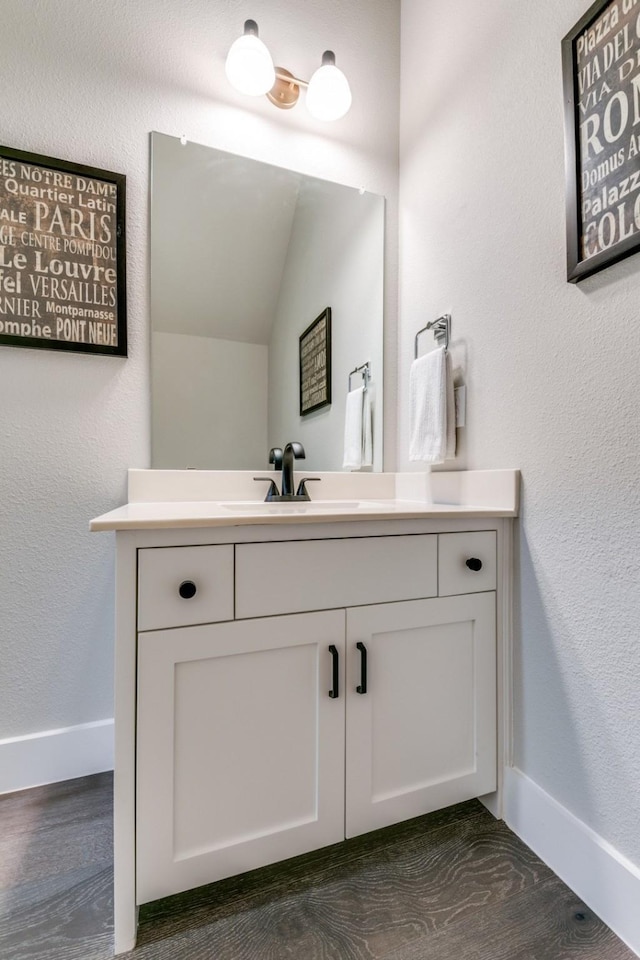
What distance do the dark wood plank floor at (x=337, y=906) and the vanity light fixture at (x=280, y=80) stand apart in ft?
7.16

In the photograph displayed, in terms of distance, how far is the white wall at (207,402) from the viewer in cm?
145

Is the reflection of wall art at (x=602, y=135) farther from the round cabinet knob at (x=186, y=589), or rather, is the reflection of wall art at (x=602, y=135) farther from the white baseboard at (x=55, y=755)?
the white baseboard at (x=55, y=755)

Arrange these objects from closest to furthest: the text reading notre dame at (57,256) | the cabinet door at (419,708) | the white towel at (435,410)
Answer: the cabinet door at (419,708) < the text reading notre dame at (57,256) < the white towel at (435,410)

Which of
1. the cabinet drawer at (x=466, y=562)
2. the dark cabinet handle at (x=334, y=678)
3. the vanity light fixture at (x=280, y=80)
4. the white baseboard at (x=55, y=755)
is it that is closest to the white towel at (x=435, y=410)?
the cabinet drawer at (x=466, y=562)

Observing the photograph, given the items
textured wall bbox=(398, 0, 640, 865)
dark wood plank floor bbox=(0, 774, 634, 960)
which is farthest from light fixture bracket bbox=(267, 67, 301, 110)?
dark wood plank floor bbox=(0, 774, 634, 960)

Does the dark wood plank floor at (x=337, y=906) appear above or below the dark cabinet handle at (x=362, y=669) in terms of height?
below

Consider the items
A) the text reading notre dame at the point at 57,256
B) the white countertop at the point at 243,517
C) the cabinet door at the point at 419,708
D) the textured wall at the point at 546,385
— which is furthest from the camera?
the text reading notre dame at the point at 57,256

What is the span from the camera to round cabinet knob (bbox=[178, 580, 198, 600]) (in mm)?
859

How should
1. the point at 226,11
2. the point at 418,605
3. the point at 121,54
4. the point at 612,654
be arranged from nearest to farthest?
1. the point at 612,654
2. the point at 418,605
3. the point at 121,54
4. the point at 226,11

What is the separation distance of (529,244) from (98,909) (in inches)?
69.7

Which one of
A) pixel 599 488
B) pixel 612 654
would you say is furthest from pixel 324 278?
pixel 612 654

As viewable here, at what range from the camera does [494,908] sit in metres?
0.93

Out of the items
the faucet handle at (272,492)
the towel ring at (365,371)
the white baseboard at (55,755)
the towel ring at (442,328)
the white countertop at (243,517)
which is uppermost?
the towel ring at (442,328)

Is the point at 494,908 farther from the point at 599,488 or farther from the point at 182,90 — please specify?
the point at 182,90
